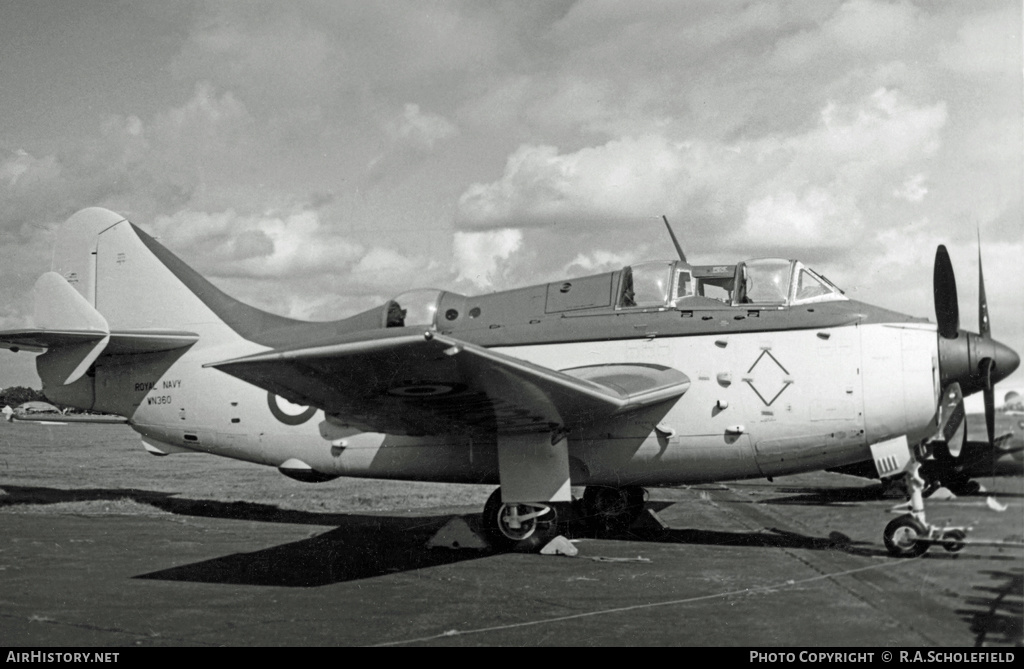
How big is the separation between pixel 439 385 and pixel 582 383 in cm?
137

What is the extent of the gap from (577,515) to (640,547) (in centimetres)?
162

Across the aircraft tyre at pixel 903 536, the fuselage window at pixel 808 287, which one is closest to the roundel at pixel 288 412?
the fuselage window at pixel 808 287

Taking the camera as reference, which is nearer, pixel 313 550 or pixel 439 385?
pixel 439 385

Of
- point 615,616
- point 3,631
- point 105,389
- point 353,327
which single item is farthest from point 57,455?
point 615,616

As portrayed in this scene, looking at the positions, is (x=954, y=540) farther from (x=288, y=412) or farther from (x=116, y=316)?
(x=116, y=316)

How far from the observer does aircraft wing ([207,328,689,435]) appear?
20.0ft

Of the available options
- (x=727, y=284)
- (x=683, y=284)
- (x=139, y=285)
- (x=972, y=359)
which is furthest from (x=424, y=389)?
(x=139, y=285)

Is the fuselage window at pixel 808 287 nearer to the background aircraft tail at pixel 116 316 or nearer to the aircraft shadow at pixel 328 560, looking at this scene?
the aircraft shadow at pixel 328 560

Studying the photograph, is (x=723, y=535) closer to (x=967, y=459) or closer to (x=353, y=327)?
(x=967, y=459)

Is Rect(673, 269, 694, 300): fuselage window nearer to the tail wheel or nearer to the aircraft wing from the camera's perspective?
the aircraft wing

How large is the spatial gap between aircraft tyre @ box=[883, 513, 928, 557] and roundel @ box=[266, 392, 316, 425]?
640 cm

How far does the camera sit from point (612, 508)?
10.4 meters

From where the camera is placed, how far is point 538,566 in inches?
315

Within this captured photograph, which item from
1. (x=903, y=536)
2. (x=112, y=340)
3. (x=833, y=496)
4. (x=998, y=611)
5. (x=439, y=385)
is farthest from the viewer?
(x=833, y=496)
